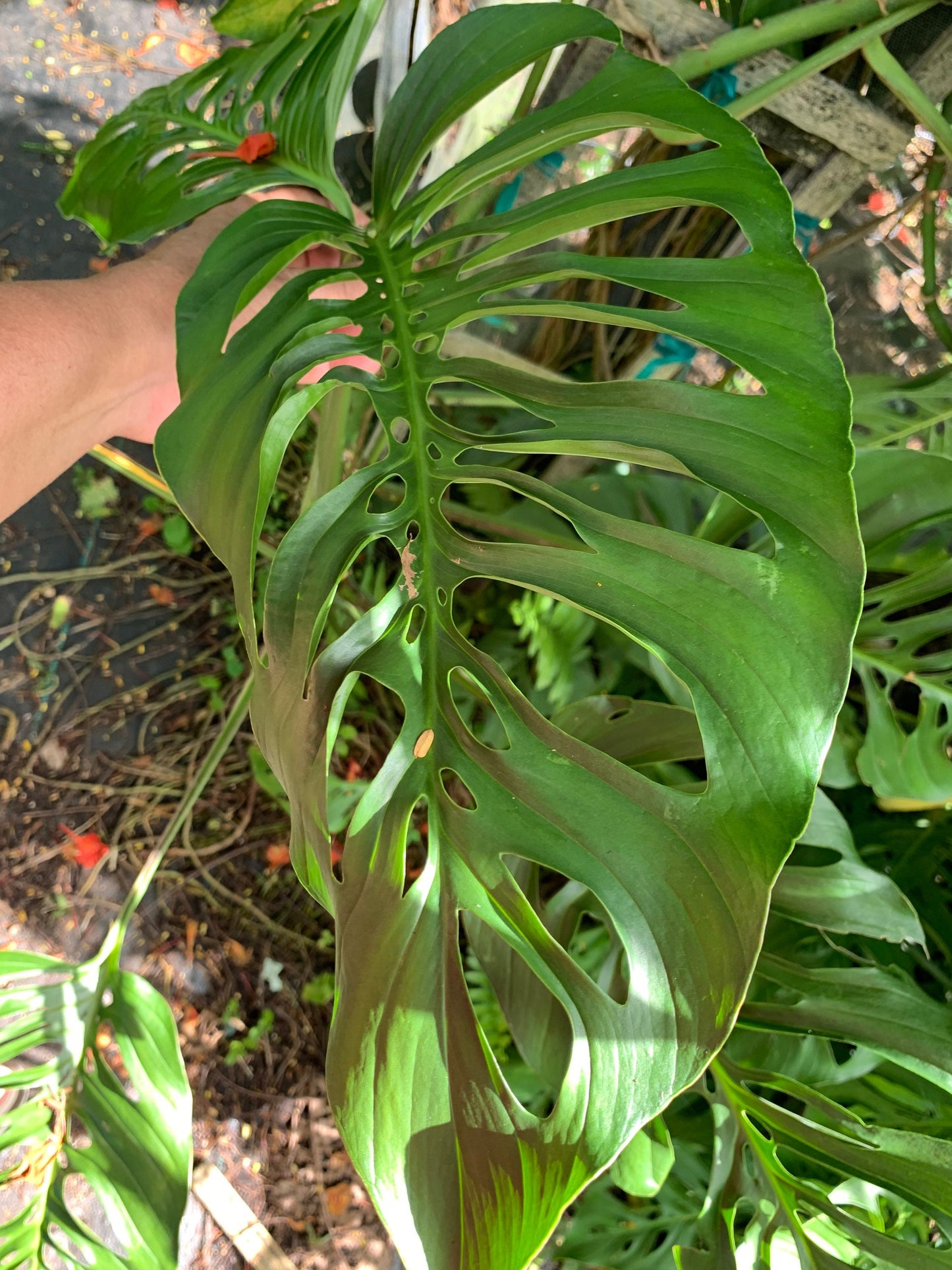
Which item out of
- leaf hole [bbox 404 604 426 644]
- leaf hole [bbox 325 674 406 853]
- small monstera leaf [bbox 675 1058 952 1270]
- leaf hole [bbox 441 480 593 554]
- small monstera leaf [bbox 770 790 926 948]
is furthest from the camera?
leaf hole [bbox 325 674 406 853]

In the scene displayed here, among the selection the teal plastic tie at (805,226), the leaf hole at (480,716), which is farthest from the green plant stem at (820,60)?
the leaf hole at (480,716)

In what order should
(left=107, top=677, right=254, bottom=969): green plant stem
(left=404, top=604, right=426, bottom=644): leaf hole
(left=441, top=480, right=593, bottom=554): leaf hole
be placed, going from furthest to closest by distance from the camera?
(left=441, top=480, right=593, bottom=554): leaf hole < (left=107, top=677, right=254, bottom=969): green plant stem < (left=404, top=604, right=426, bottom=644): leaf hole

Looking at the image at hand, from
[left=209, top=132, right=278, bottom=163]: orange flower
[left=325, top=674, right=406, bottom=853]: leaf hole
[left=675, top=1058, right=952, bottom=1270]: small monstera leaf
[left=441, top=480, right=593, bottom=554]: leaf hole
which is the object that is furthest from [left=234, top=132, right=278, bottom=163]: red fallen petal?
[left=675, top=1058, right=952, bottom=1270]: small monstera leaf

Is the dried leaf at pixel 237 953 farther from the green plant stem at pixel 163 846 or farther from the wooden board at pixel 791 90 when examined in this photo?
the wooden board at pixel 791 90

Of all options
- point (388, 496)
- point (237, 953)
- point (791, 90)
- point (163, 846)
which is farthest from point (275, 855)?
point (791, 90)

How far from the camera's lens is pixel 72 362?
0.69m

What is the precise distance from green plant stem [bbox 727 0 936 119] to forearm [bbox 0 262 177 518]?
606 mm

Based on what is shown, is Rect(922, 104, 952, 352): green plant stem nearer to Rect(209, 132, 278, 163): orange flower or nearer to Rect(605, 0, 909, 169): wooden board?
Rect(605, 0, 909, 169): wooden board

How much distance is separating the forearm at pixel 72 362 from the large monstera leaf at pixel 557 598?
7.9 inches

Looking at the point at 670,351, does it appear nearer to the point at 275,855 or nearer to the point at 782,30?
the point at 782,30

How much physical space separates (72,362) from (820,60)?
0.75 m

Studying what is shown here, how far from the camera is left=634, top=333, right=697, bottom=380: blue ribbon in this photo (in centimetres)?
106

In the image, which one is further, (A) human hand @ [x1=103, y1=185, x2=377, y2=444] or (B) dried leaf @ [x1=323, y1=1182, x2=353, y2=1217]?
(B) dried leaf @ [x1=323, y1=1182, x2=353, y2=1217]

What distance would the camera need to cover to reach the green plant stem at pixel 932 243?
0.96 metres
